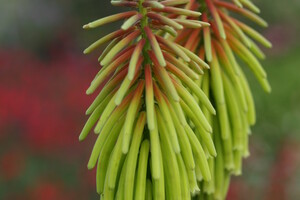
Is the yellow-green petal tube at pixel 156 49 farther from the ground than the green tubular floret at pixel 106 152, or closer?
farther from the ground

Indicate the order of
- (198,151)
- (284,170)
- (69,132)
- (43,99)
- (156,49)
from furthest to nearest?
1. (43,99)
2. (69,132)
3. (284,170)
4. (198,151)
5. (156,49)

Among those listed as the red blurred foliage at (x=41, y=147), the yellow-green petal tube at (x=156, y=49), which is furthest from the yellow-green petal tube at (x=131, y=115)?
the red blurred foliage at (x=41, y=147)

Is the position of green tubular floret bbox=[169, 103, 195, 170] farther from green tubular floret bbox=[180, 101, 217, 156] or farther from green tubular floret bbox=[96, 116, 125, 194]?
green tubular floret bbox=[96, 116, 125, 194]

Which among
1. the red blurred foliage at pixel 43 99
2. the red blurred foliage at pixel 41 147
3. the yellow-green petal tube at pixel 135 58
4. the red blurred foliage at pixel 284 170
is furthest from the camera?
the red blurred foliage at pixel 43 99

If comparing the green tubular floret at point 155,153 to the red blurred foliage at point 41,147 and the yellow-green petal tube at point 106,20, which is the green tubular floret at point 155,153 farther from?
the red blurred foliage at point 41,147

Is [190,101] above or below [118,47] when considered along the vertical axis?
below

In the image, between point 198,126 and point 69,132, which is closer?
point 198,126

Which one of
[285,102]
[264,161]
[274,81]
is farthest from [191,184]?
[274,81]

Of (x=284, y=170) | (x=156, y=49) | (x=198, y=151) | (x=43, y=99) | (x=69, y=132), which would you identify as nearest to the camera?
(x=156, y=49)

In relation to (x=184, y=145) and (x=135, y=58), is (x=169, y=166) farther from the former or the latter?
(x=135, y=58)

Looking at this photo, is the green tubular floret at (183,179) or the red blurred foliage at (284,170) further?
the red blurred foliage at (284,170)

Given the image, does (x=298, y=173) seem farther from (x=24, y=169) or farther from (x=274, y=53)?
(x=274, y=53)

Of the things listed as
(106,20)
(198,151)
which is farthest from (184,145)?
(106,20)
